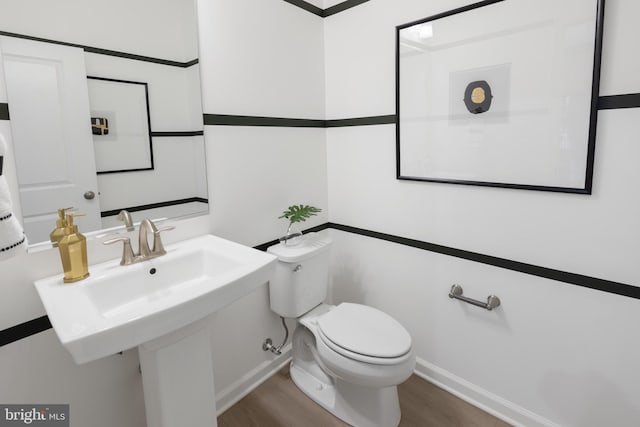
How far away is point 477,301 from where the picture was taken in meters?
1.67

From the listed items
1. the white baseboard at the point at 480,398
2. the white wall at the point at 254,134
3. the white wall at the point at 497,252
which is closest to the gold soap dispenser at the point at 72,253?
the white wall at the point at 254,134

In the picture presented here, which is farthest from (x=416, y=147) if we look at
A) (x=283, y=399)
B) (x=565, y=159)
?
(x=283, y=399)

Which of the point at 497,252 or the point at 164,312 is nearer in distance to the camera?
the point at 164,312

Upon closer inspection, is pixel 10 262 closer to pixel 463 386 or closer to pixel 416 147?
pixel 416 147

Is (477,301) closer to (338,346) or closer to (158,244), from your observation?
(338,346)

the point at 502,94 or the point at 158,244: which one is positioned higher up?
the point at 502,94

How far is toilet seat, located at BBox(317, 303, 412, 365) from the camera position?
143cm

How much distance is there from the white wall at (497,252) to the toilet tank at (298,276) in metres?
0.38

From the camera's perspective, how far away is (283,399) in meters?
1.85

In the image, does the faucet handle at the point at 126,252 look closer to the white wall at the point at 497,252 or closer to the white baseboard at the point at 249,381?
the white baseboard at the point at 249,381

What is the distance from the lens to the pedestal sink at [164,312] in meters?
0.88

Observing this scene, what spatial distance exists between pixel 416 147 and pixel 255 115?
0.84 metres

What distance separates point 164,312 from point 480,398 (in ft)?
5.26

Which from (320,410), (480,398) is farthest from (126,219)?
(480,398)
